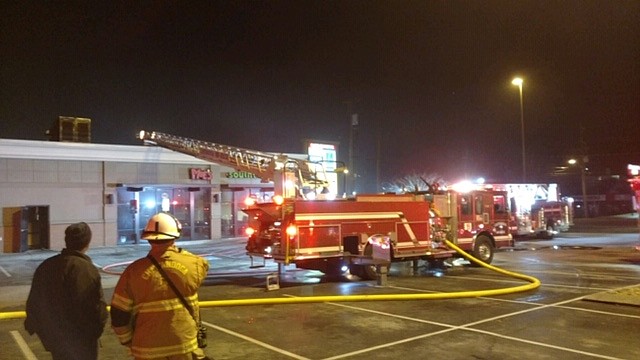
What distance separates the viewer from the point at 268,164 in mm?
17141

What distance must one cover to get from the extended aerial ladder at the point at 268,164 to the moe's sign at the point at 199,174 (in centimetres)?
660

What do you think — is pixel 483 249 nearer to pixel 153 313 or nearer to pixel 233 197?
pixel 153 313

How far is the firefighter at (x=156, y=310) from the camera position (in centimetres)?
336

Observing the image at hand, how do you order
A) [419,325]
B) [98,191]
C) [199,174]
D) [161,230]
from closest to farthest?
[161,230] → [419,325] → [98,191] → [199,174]

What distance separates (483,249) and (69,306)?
1391 cm

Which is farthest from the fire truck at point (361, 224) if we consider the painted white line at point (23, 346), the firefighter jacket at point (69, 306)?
the firefighter jacket at point (69, 306)

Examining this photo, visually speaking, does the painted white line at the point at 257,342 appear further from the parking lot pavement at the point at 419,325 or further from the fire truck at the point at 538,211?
the fire truck at the point at 538,211

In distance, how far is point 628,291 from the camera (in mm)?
10266

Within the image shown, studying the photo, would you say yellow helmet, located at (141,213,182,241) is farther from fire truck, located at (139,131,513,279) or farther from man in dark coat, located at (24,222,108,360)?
fire truck, located at (139,131,513,279)

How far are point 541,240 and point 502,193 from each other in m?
10.6

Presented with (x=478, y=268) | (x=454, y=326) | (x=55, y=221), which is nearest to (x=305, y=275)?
(x=478, y=268)

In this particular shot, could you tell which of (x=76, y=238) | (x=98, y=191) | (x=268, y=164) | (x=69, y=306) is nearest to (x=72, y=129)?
(x=98, y=191)

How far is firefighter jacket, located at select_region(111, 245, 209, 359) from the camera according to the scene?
3.36 meters

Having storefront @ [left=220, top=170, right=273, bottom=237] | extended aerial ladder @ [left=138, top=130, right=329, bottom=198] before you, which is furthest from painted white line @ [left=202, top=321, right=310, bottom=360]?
storefront @ [left=220, top=170, right=273, bottom=237]
